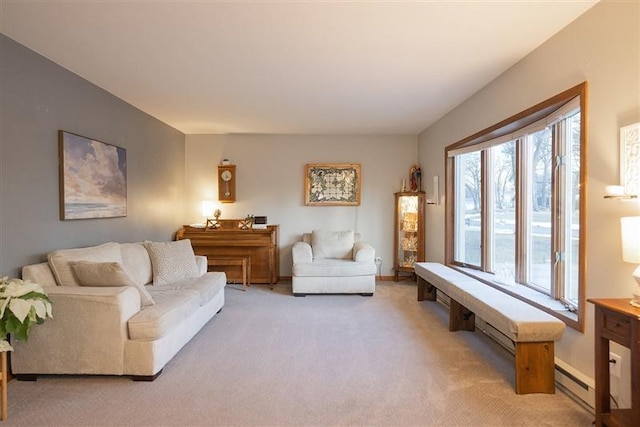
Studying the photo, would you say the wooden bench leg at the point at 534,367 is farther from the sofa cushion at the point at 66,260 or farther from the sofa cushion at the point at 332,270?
the sofa cushion at the point at 66,260

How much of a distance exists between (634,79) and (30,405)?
12.6ft

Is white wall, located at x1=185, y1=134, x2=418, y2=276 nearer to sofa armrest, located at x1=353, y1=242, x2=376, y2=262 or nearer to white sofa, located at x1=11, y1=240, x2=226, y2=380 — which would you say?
sofa armrest, located at x1=353, y1=242, x2=376, y2=262

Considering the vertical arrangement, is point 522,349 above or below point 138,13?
below

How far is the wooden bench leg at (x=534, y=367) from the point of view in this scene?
233 centimetres

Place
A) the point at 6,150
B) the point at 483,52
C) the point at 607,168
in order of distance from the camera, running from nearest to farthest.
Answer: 1. the point at 607,168
2. the point at 6,150
3. the point at 483,52

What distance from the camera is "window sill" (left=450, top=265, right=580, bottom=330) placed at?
2413 millimetres

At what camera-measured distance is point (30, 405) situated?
7.23 feet

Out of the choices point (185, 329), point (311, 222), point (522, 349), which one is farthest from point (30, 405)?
point (311, 222)

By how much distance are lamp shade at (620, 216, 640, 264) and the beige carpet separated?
100cm

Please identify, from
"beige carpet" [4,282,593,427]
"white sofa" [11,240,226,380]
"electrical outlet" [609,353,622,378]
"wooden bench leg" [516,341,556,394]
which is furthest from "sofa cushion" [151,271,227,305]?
"electrical outlet" [609,353,622,378]

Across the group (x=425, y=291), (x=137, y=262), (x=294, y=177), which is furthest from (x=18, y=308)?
(x=294, y=177)

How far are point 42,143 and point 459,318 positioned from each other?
387cm

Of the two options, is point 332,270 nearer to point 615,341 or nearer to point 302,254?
point 302,254

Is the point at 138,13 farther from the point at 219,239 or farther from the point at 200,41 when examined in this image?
the point at 219,239
